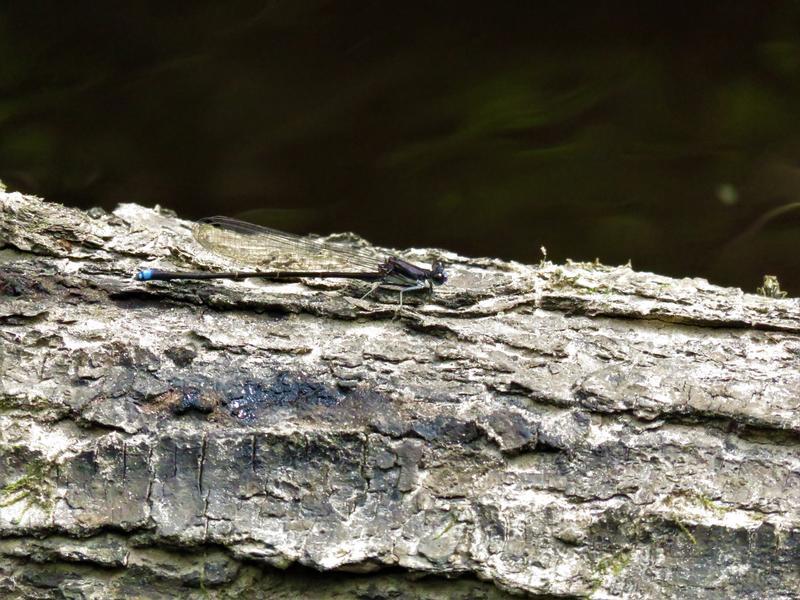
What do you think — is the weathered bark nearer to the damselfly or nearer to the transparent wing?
the damselfly

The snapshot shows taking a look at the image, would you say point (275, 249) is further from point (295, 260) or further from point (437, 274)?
point (437, 274)

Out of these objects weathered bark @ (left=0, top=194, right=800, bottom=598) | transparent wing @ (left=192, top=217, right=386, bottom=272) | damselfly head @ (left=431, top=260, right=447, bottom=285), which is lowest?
weathered bark @ (left=0, top=194, right=800, bottom=598)

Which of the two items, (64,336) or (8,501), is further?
(64,336)

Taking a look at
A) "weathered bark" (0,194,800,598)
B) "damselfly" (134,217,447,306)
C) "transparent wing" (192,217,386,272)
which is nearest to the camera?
"weathered bark" (0,194,800,598)

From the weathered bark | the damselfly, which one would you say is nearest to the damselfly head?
the damselfly

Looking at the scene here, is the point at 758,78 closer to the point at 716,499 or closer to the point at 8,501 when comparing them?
the point at 716,499

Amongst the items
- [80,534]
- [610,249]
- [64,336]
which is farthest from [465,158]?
[80,534]
